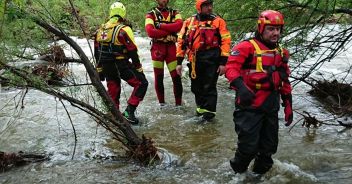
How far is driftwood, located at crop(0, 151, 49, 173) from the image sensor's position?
19.1ft

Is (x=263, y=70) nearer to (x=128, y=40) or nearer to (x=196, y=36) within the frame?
(x=196, y=36)

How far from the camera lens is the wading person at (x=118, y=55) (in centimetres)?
730

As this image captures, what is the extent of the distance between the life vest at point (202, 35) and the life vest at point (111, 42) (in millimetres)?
1134

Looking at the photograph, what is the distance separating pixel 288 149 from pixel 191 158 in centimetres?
138

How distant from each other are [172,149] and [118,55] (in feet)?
6.68

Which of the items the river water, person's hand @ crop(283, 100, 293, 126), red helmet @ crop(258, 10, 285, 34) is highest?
red helmet @ crop(258, 10, 285, 34)

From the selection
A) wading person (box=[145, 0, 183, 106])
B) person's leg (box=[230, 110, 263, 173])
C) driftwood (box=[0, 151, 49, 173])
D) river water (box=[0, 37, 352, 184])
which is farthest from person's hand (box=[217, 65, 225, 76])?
driftwood (box=[0, 151, 49, 173])

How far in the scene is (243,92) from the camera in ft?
15.0

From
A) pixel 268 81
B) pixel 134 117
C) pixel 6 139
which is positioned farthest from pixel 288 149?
pixel 6 139

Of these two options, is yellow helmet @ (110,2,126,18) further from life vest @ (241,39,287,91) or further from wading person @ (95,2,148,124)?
life vest @ (241,39,287,91)

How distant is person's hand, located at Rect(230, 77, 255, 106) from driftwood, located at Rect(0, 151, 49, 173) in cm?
300

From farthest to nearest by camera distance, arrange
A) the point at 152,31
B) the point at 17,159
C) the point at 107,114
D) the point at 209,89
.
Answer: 1. the point at 152,31
2. the point at 209,89
3. the point at 17,159
4. the point at 107,114

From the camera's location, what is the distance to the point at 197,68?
7590mm

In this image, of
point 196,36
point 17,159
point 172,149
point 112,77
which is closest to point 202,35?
point 196,36
